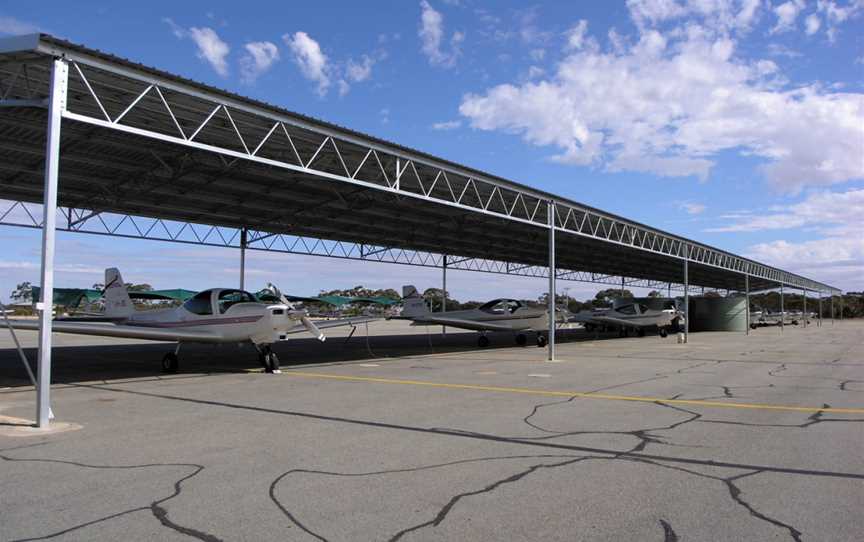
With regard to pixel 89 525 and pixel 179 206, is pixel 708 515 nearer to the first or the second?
pixel 89 525

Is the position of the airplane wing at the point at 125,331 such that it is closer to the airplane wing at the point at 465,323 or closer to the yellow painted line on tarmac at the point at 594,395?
the yellow painted line on tarmac at the point at 594,395

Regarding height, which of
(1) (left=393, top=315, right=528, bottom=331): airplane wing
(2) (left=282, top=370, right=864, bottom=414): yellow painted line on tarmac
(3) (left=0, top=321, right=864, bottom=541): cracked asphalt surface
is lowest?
(2) (left=282, top=370, right=864, bottom=414): yellow painted line on tarmac

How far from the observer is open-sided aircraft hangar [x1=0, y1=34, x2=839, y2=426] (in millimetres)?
9531

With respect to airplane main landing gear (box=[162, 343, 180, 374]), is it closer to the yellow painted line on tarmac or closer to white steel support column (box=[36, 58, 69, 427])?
the yellow painted line on tarmac

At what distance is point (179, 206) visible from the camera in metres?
20.9

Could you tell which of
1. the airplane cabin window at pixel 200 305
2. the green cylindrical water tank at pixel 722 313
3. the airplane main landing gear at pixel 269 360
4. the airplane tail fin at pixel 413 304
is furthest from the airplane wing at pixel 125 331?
the green cylindrical water tank at pixel 722 313

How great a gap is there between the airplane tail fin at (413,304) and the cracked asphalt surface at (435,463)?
2002 cm

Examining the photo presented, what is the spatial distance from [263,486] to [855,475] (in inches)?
215

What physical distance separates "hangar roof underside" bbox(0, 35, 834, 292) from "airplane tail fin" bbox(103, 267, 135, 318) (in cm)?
225

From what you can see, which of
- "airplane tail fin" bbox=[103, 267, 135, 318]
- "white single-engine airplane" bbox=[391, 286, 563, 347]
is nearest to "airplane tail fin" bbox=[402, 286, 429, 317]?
"white single-engine airplane" bbox=[391, 286, 563, 347]

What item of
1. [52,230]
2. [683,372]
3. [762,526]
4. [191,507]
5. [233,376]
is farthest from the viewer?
[683,372]

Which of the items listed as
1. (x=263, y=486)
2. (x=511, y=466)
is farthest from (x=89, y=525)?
(x=511, y=466)

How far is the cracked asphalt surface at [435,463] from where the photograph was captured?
14.1 ft

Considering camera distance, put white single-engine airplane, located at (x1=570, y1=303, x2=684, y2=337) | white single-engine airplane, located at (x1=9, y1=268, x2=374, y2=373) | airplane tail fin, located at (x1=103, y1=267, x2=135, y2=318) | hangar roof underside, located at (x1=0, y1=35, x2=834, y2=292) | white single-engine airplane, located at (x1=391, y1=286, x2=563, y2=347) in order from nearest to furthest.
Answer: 1. hangar roof underside, located at (x1=0, y1=35, x2=834, y2=292)
2. white single-engine airplane, located at (x1=9, y1=268, x2=374, y2=373)
3. airplane tail fin, located at (x1=103, y1=267, x2=135, y2=318)
4. white single-engine airplane, located at (x1=391, y1=286, x2=563, y2=347)
5. white single-engine airplane, located at (x1=570, y1=303, x2=684, y2=337)
